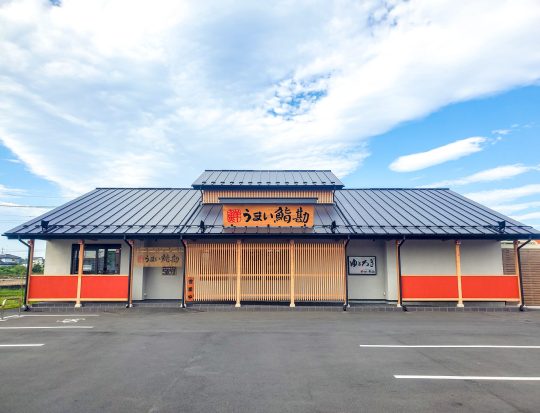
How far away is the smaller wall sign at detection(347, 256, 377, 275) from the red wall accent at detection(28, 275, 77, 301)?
1208 cm

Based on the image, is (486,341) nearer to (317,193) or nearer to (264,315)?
(264,315)

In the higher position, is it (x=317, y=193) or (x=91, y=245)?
(x=317, y=193)

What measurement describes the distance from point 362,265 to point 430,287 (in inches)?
116

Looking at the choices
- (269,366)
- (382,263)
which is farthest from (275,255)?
(269,366)

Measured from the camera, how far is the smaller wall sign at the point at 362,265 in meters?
15.4

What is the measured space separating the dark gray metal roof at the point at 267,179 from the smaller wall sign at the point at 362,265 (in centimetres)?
407

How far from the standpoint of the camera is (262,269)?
1423 cm

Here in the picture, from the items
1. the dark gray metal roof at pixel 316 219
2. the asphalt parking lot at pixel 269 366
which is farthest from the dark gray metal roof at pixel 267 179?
the asphalt parking lot at pixel 269 366

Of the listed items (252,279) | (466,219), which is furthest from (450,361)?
(466,219)

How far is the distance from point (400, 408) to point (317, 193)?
13.5 meters

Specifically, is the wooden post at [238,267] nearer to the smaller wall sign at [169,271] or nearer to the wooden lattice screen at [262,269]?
the wooden lattice screen at [262,269]

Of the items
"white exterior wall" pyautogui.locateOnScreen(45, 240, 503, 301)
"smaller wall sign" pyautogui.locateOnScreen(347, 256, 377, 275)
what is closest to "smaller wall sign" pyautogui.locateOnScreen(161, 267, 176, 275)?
"white exterior wall" pyautogui.locateOnScreen(45, 240, 503, 301)

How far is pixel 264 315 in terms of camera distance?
12.3m

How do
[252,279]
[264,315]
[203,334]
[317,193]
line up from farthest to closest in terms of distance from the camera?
[317,193] < [252,279] < [264,315] < [203,334]
